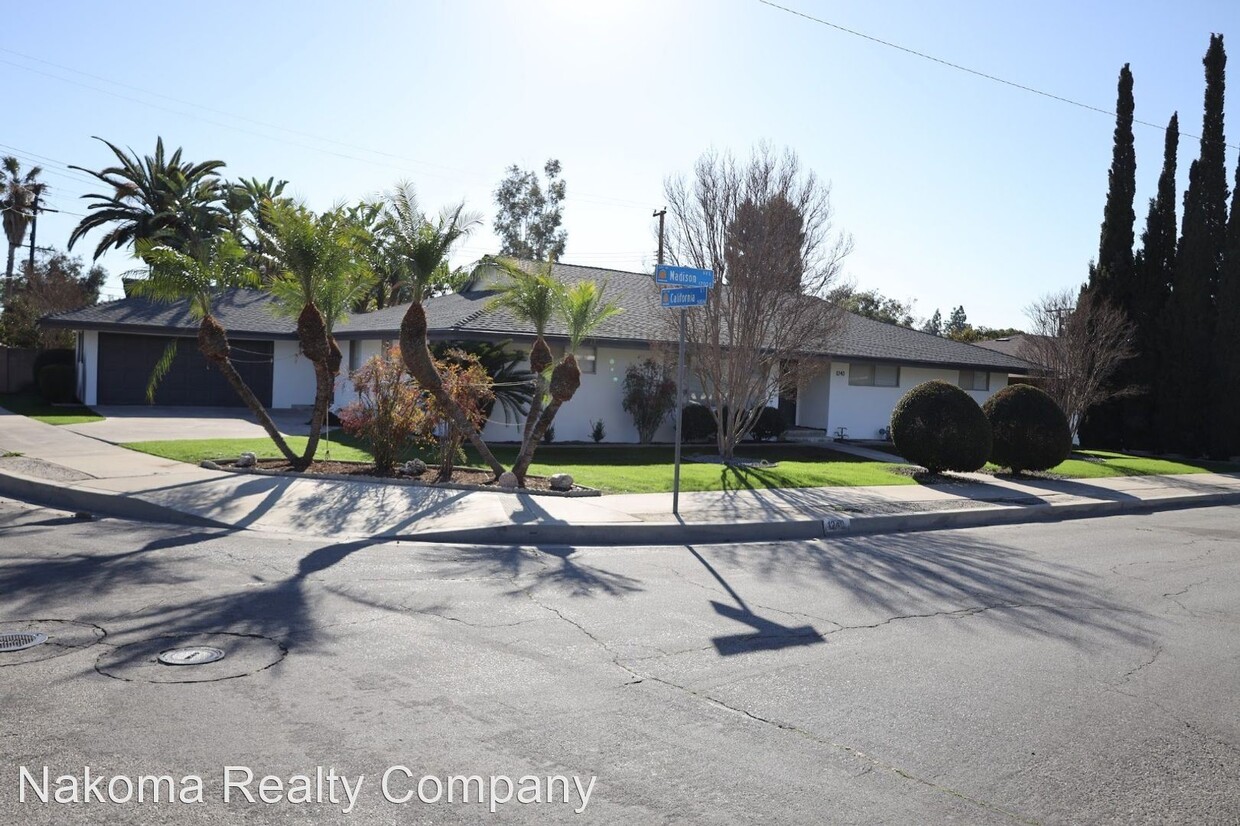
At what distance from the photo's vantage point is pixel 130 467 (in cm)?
1482

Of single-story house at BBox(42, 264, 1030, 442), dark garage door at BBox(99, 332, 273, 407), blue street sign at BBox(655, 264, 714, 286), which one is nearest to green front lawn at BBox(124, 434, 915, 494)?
single-story house at BBox(42, 264, 1030, 442)

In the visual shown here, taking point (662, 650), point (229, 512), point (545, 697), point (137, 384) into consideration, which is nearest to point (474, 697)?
point (545, 697)

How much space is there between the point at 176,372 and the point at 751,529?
76.0ft

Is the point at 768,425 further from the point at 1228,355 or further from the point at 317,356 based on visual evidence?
the point at 1228,355

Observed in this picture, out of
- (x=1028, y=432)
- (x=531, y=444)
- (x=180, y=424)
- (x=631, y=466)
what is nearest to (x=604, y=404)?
(x=631, y=466)

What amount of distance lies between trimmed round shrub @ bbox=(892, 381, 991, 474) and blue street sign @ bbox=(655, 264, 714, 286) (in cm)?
848

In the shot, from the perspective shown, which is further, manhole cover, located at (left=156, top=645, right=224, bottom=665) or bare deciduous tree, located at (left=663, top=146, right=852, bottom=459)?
bare deciduous tree, located at (left=663, top=146, right=852, bottom=459)

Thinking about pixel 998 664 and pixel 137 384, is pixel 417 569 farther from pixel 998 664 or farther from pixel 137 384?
pixel 137 384

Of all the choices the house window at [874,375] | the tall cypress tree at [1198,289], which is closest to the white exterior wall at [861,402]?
the house window at [874,375]

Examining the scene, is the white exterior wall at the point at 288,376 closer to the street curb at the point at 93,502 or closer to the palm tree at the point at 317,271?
the palm tree at the point at 317,271

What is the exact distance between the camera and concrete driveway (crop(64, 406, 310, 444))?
20484 mm

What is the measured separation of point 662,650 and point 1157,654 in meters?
3.73

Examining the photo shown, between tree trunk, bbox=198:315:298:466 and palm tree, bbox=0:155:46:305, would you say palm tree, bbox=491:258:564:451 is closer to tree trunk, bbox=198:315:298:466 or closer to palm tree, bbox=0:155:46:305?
tree trunk, bbox=198:315:298:466

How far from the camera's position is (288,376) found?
30594 mm
